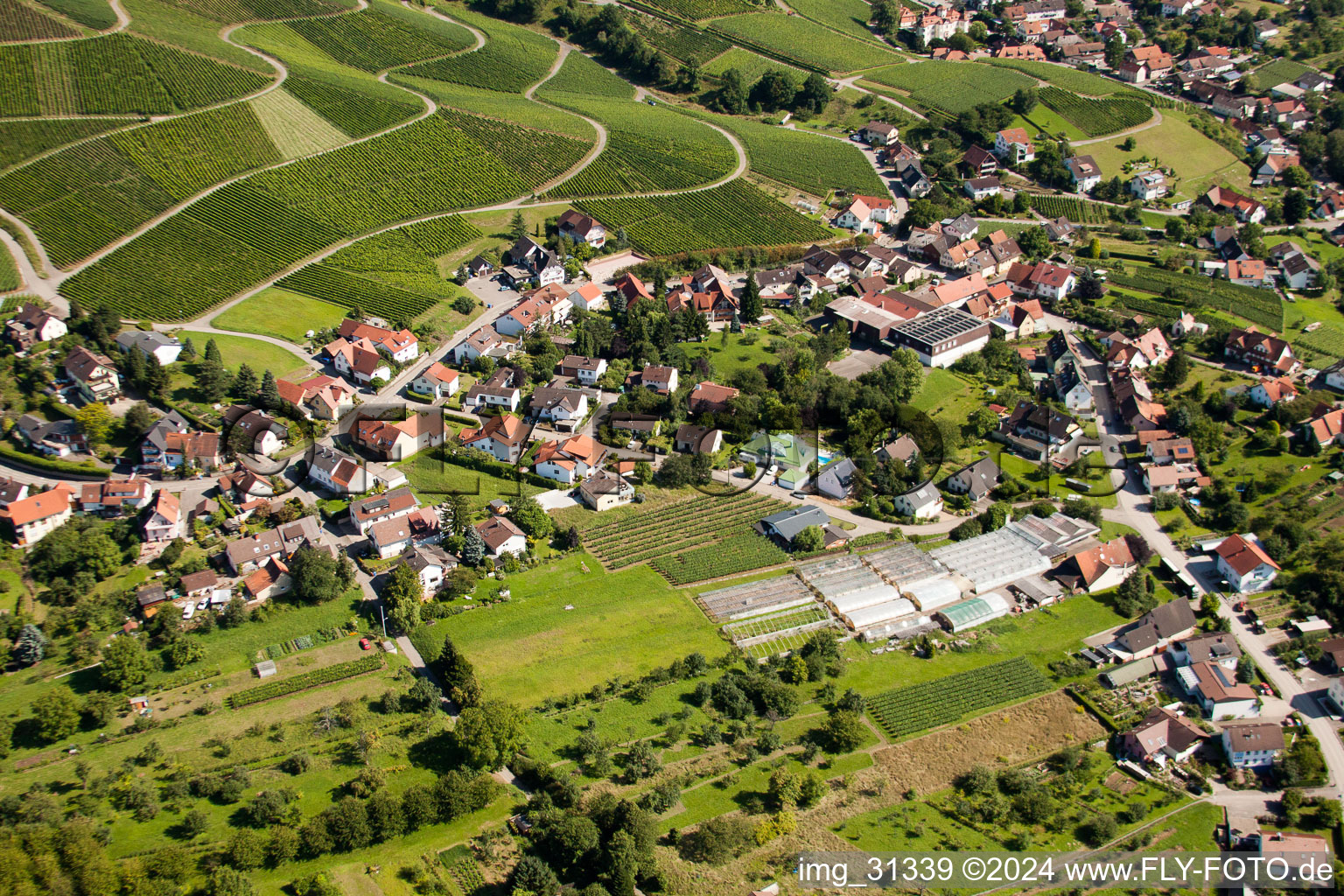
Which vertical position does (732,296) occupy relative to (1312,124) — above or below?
below

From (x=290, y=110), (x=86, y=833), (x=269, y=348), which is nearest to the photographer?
(x=86, y=833)

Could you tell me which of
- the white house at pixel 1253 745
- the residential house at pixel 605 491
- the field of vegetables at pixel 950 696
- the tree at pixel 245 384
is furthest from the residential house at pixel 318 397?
the white house at pixel 1253 745

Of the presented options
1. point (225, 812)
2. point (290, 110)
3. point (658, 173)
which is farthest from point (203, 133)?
point (225, 812)

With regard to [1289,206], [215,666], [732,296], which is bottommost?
[215,666]

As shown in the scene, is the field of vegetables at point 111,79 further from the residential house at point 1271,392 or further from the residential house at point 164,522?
the residential house at point 1271,392

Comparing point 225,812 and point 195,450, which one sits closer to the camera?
point 225,812

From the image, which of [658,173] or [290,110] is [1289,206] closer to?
[658,173]
